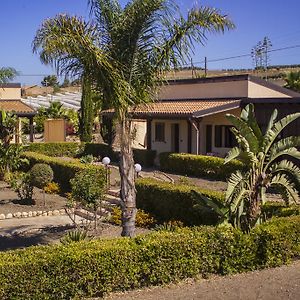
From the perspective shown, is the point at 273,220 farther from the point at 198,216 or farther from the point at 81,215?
the point at 81,215

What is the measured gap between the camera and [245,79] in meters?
27.6

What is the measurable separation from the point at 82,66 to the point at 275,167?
4.57 metres

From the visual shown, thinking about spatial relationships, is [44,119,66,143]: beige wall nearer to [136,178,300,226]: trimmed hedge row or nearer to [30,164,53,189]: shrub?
[30,164,53,189]: shrub

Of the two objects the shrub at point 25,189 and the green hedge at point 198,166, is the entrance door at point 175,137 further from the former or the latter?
the shrub at point 25,189

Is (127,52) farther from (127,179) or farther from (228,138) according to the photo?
(228,138)

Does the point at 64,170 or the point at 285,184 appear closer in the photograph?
the point at 285,184

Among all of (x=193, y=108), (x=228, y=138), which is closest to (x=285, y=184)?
(x=193, y=108)

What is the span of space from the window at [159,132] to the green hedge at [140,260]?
837 inches

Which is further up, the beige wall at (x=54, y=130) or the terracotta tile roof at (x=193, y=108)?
the terracotta tile roof at (x=193, y=108)

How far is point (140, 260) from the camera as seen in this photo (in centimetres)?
879

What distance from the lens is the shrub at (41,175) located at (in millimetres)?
21297

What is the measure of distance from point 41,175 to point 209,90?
12.1m

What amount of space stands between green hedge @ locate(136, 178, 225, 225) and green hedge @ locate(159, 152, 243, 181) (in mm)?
6003

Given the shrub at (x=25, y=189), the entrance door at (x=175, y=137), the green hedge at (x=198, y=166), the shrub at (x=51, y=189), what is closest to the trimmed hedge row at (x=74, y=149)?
the entrance door at (x=175, y=137)
